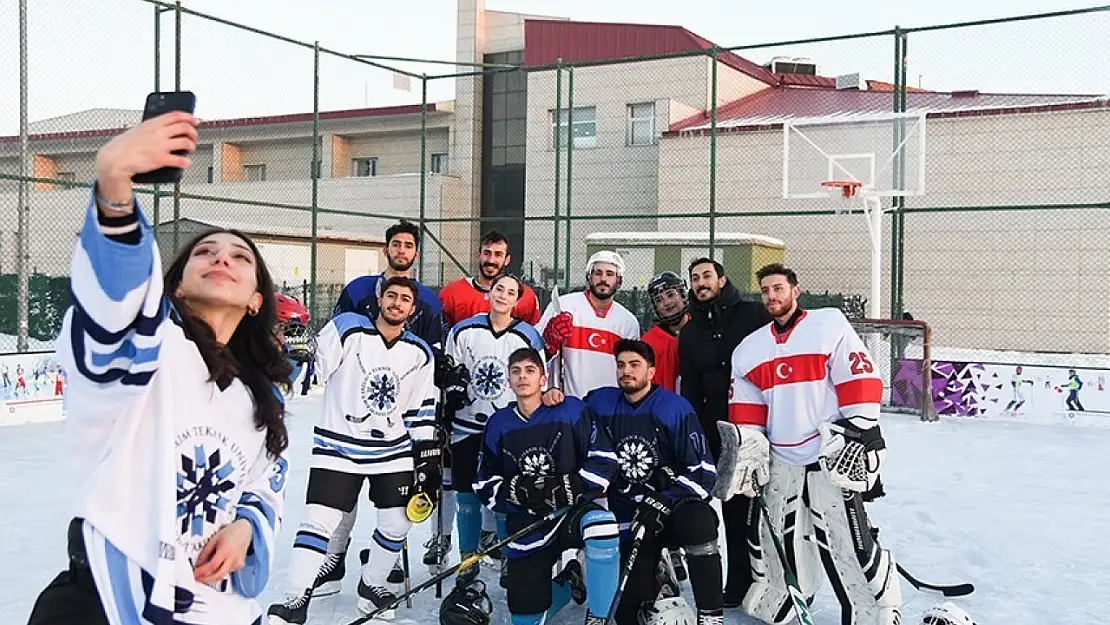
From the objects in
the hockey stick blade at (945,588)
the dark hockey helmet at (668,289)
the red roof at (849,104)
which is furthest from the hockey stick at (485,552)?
the red roof at (849,104)

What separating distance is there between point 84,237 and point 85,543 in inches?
21.7

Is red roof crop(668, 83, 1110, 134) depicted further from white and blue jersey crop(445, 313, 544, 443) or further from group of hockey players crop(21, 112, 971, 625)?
white and blue jersey crop(445, 313, 544, 443)

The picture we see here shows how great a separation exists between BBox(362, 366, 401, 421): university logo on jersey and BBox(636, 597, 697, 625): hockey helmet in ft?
4.20

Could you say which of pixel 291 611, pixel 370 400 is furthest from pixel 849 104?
pixel 291 611

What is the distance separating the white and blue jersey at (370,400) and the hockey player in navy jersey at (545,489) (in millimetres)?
345

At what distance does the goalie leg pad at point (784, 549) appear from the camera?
344 cm

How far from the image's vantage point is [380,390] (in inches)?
145

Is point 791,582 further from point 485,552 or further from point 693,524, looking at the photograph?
point 485,552

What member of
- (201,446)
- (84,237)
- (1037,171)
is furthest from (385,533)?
(1037,171)

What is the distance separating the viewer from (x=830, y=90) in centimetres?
1916

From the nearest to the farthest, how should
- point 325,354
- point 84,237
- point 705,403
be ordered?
point 84,237, point 325,354, point 705,403

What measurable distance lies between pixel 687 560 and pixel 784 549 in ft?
1.25

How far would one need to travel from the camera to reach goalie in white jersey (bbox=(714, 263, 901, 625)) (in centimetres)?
324

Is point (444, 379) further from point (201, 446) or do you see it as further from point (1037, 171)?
point (1037, 171)
